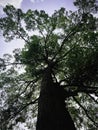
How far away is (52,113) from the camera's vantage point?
4.48 meters

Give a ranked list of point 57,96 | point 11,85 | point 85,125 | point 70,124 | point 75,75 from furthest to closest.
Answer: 1. point 85,125
2. point 11,85
3. point 75,75
4. point 57,96
5. point 70,124

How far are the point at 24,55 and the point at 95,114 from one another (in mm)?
Answer: 4691

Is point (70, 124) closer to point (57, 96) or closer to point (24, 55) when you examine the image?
point (57, 96)

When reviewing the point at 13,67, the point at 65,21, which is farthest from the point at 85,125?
the point at 65,21

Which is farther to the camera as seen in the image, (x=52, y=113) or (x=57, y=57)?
(x=57, y=57)

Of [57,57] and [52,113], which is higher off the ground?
[57,57]

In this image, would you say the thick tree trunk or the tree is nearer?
the thick tree trunk

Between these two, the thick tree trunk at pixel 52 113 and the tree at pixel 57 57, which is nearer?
the thick tree trunk at pixel 52 113

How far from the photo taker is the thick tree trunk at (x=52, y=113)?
4082mm

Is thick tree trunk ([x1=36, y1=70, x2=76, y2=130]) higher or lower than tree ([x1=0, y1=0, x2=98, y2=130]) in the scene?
lower

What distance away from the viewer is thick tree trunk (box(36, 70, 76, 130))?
4.08m

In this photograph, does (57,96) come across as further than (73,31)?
No

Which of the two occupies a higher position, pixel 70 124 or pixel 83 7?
pixel 83 7

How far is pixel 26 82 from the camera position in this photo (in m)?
9.54
